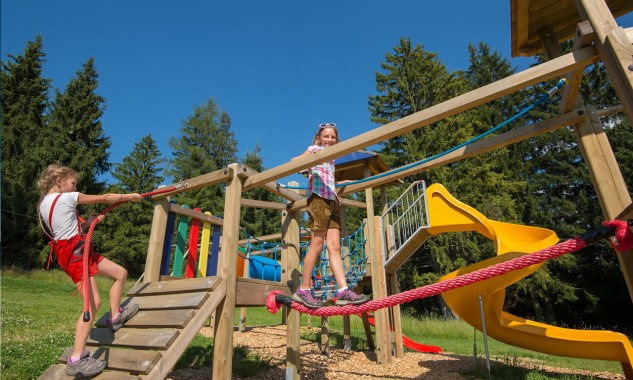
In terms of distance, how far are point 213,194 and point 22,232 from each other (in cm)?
1146

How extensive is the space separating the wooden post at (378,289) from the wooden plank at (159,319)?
3862 mm

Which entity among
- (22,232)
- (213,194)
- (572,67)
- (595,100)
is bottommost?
(572,67)

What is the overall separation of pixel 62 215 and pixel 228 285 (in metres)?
1.44

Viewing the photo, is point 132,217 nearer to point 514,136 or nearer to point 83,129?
point 83,129

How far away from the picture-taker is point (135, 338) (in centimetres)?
297

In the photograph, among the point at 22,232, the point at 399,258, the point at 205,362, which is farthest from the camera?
the point at 22,232

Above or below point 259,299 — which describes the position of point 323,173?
above

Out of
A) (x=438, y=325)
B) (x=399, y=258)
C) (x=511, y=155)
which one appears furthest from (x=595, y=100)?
(x=399, y=258)

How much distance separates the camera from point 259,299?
3555mm

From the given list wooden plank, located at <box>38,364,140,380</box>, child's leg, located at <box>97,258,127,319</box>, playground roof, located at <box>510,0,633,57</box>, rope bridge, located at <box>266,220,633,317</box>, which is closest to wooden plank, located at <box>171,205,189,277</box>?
child's leg, located at <box>97,258,127,319</box>

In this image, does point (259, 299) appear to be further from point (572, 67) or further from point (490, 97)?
point (572, 67)

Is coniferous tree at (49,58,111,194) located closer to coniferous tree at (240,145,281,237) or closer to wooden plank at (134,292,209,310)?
coniferous tree at (240,145,281,237)

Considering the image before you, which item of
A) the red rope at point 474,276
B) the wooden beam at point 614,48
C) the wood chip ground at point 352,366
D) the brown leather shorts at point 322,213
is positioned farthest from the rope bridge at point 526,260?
the wood chip ground at point 352,366

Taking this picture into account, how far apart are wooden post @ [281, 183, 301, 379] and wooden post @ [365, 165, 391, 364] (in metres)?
2.51
